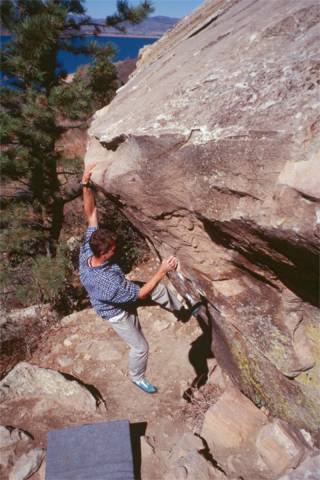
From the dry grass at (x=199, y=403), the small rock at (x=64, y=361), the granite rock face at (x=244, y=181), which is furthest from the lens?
the small rock at (x=64, y=361)

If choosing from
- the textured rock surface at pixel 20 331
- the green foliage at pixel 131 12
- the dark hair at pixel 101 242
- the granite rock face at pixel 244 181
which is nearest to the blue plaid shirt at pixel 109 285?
the dark hair at pixel 101 242

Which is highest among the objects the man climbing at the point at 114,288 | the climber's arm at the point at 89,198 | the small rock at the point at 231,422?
the climber's arm at the point at 89,198

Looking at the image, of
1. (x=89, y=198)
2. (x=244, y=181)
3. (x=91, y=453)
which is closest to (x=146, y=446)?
(x=91, y=453)

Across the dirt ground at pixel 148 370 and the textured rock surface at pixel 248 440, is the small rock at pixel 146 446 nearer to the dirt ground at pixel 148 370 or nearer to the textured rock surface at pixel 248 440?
the dirt ground at pixel 148 370

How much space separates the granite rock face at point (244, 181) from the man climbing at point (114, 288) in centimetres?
30

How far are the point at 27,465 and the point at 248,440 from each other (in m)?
1.76

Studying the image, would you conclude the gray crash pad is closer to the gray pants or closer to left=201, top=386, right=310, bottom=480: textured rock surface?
the gray pants

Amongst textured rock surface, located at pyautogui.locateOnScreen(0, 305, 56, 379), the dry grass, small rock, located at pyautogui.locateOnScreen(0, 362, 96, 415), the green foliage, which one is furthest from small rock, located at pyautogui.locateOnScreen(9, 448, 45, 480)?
the green foliage

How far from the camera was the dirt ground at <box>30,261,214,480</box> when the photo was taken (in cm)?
332

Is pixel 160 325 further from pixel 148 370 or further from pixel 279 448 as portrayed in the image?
pixel 279 448

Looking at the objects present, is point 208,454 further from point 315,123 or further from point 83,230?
point 83,230

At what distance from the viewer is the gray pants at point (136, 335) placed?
337 centimetres

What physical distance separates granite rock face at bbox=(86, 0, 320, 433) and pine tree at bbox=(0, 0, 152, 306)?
5.13 feet

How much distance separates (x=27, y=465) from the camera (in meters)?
3.06
